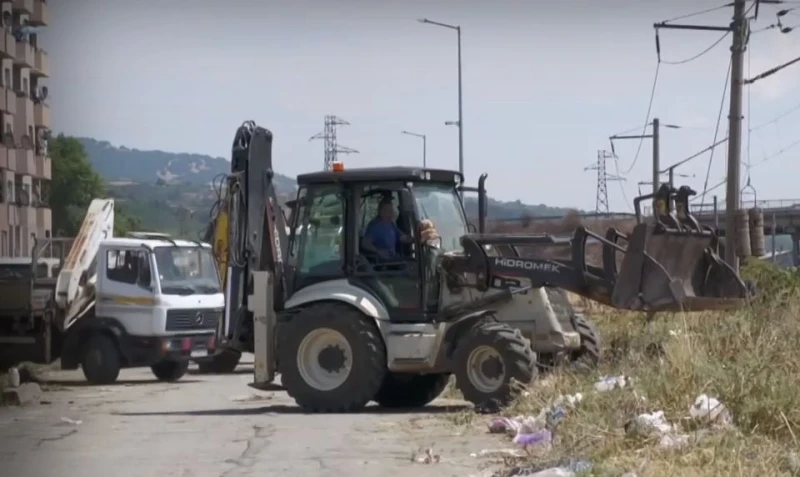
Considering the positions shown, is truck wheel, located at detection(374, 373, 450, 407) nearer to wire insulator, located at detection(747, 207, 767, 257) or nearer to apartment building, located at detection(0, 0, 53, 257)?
wire insulator, located at detection(747, 207, 767, 257)

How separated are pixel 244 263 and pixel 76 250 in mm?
8510

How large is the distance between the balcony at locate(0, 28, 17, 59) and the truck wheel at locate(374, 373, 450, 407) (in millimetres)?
39073

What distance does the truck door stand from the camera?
2391 cm

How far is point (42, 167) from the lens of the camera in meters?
59.2

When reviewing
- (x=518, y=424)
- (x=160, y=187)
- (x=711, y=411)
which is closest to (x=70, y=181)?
(x=160, y=187)

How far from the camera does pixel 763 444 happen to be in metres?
10.3

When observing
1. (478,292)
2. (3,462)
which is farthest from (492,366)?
(3,462)

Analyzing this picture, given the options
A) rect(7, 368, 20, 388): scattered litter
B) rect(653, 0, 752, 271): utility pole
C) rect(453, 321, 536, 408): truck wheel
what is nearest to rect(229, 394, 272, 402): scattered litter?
rect(7, 368, 20, 388): scattered litter

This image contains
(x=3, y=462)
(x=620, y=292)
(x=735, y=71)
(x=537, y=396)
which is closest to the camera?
(x=3, y=462)

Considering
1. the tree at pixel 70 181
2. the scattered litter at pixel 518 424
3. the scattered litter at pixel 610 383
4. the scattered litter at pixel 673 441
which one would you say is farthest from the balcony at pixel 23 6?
the scattered litter at pixel 673 441

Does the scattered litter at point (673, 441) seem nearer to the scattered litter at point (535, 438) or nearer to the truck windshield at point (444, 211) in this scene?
the scattered litter at point (535, 438)

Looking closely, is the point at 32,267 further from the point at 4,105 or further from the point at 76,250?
the point at 4,105

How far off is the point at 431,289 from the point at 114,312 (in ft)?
32.3

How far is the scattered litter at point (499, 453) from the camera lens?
11277mm
